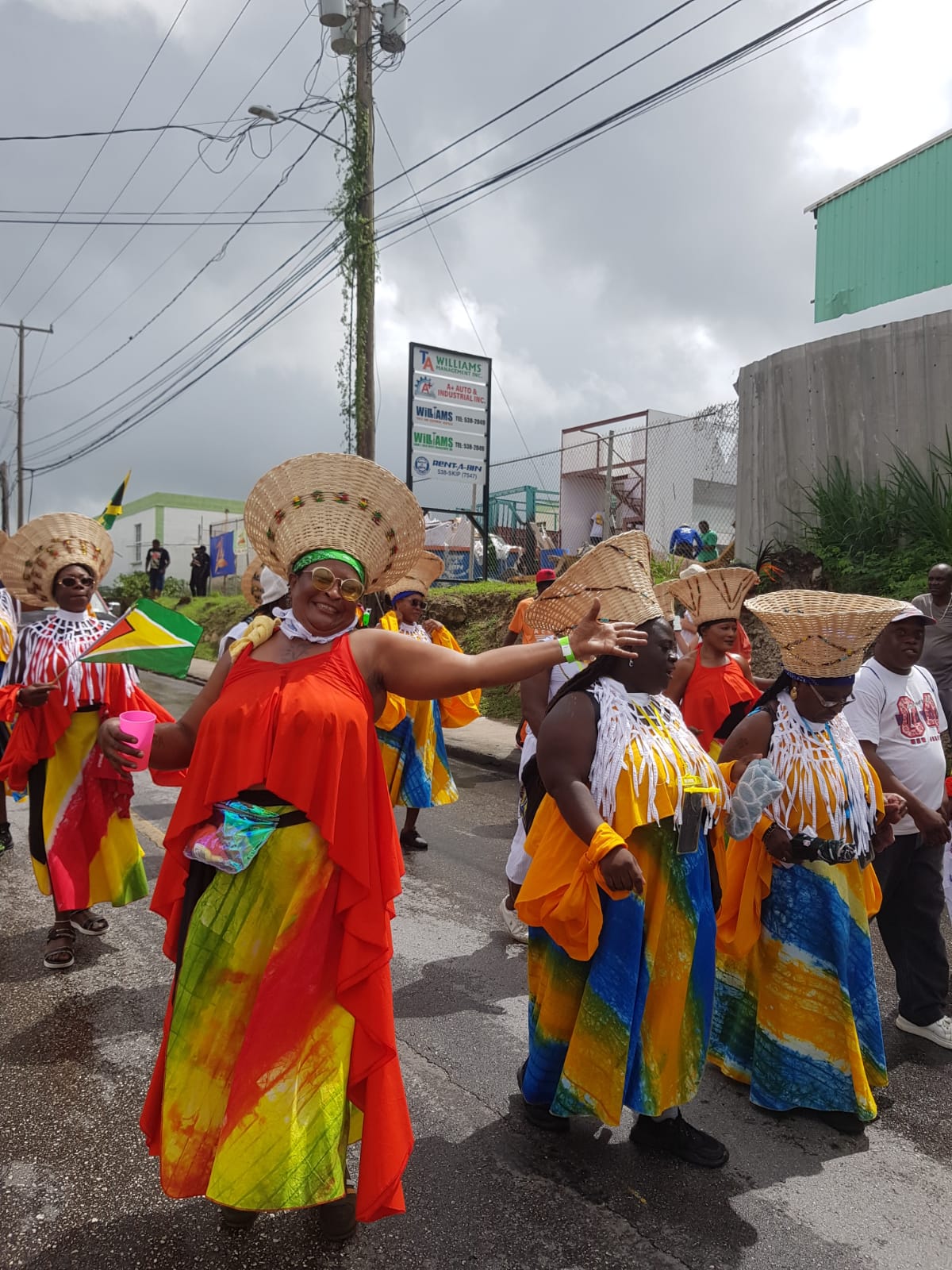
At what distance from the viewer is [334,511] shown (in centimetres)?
292

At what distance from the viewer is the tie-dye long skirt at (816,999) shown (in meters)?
3.39

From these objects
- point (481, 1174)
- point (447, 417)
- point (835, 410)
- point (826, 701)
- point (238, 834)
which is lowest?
point (481, 1174)

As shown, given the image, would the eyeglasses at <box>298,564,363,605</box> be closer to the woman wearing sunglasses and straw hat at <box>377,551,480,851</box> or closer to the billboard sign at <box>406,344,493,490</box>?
the woman wearing sunglasses and straw hat at <box>377,551,480,851</box>

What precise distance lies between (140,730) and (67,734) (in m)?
2.50

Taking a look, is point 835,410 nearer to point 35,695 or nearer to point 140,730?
point 35,695

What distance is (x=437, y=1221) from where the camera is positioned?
2.80 m

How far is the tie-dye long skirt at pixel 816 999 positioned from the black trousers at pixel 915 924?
0.76m

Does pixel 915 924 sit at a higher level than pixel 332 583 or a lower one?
lower

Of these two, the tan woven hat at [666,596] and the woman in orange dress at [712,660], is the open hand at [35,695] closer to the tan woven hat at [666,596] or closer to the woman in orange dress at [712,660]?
the tan woven hat at [666,596]

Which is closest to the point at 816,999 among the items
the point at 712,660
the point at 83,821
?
the point at 712,660

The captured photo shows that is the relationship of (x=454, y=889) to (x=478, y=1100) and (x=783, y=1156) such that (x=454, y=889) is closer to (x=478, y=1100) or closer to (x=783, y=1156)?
(x=478, y=1100)

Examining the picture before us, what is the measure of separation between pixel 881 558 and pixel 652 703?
8.02 metres

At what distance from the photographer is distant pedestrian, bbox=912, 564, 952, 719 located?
6.75 meters

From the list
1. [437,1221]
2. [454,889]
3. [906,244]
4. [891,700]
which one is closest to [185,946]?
[437,1221]
